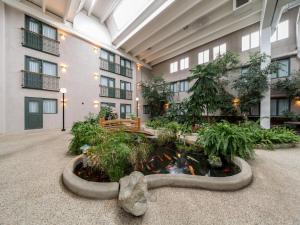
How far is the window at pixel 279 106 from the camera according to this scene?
29.0 ft

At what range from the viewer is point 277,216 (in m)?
1.68

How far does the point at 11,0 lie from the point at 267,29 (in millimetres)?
14086

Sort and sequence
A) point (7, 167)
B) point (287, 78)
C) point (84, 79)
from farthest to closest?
1. point (84, 79)
2. point (287, 78)
3. point (7, 167)

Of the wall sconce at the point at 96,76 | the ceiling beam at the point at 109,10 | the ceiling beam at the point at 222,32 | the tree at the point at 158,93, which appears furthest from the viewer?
the tree at the point at 158,93

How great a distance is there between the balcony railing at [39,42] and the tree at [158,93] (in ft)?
27.0

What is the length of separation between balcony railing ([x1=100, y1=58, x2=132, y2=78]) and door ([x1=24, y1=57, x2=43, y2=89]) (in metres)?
4.67

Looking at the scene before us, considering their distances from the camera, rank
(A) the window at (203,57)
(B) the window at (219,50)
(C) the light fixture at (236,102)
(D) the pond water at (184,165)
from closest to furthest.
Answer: (D) the pond water at (184,165), (C) the light fixture at (236,102), (B) the window at (219,50), (A) the window at (203,57)

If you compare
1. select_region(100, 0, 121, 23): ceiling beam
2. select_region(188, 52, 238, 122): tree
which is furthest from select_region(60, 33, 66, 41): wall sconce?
select_region(188, 52, 238, 122): tree

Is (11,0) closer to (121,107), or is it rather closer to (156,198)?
(121,107)

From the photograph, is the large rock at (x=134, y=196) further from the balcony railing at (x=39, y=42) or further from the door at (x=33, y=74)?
the balcony railing at (x=39, y=42)


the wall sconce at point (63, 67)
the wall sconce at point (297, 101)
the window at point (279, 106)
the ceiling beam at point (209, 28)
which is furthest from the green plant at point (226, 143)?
the wall sconce at point (63, 67)

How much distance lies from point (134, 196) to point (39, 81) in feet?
32.4

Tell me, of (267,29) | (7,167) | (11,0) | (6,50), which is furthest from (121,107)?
(267,29)

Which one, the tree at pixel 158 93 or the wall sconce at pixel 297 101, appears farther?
the tree at pixel 158 93
